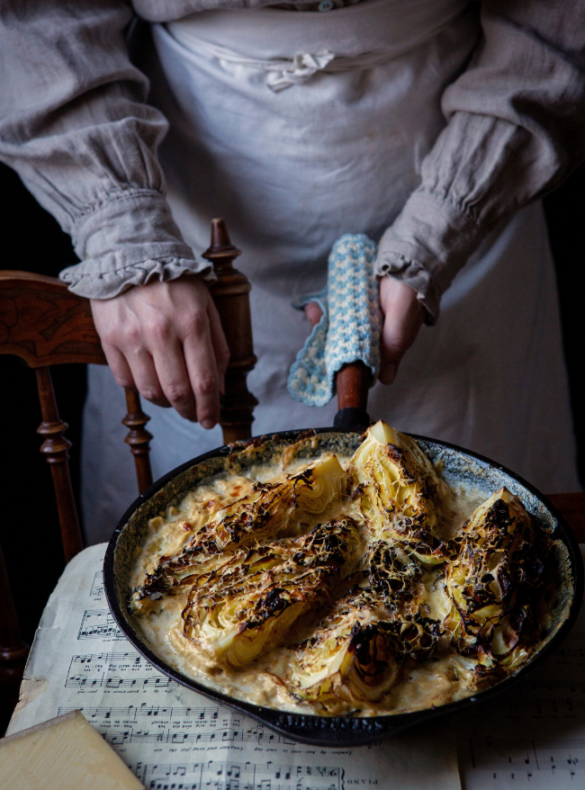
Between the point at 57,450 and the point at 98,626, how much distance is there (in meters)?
0.32

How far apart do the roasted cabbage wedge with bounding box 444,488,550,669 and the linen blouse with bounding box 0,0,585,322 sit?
1.57 ft

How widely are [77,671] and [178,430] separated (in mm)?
788

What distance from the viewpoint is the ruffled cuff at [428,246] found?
101cm

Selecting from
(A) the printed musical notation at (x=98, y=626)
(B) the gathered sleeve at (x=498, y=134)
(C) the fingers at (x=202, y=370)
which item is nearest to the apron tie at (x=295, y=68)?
(B) the gathered sleeve at (x=498, y=134)

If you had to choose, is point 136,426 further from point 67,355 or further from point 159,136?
point 159,136

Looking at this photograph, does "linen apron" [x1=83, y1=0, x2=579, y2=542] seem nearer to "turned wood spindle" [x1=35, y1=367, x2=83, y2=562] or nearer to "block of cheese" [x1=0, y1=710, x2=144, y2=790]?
"turned wood spindle" [x1=35, y1=367, x2=83, y2=562]

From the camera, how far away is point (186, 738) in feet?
1.83

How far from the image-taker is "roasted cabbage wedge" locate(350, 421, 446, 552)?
0.67 meters

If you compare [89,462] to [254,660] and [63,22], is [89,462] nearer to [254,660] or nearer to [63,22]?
[63,22]

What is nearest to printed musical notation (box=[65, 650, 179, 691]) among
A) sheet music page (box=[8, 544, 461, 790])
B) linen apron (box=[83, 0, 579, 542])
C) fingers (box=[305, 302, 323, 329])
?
sheet music page (box=[8, 544, 461, 790])

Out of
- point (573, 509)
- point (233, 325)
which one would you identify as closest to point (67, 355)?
point (233, 325)

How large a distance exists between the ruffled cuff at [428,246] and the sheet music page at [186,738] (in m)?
0.64

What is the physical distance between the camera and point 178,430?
1.40 meters

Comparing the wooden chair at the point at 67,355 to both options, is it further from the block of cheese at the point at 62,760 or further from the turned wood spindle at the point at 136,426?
the block of cheese at the point at 62,760
